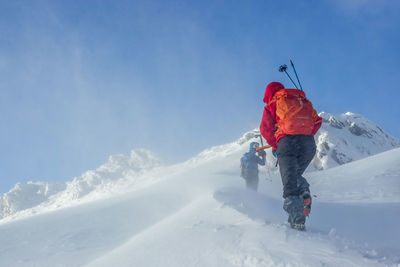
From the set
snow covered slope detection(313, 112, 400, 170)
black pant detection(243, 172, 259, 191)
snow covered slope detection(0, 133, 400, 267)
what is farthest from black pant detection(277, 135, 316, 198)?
snow covered slope detection(313, 112, 400, 170)

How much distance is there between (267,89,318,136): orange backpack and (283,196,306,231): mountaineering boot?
905 millimetres

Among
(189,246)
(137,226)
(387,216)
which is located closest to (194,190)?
(137,226)

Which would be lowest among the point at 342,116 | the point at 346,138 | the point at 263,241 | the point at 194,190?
the point at 263,241

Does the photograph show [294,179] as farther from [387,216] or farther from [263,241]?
[387,216]

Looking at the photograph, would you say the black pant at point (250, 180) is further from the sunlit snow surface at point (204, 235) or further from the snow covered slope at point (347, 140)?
the snow covered slope at point (347, 140)

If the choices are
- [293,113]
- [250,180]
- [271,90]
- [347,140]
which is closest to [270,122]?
[293,113]

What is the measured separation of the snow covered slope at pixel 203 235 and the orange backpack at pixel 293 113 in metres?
1.28

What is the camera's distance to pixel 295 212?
3525 millimetres

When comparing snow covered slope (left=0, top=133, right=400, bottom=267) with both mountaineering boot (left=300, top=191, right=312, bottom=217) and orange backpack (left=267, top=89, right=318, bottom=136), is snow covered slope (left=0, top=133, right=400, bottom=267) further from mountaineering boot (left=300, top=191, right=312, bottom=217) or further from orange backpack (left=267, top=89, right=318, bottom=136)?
orange backpack (left=267, top=89, right=318, bottom=136)

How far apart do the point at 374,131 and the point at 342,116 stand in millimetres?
9631

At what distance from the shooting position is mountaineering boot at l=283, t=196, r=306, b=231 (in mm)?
3396

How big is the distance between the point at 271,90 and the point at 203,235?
2.38 meters

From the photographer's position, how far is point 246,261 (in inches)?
91.8

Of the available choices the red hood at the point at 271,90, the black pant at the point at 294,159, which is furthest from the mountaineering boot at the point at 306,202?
the red hood at the point at 271,90
